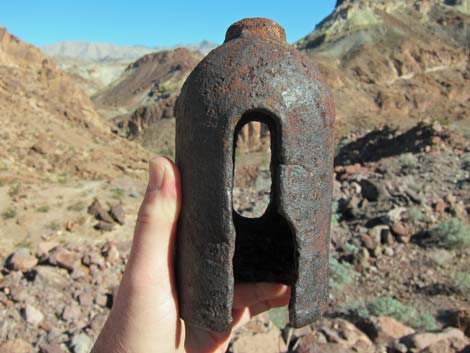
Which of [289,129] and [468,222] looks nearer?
[289,129]

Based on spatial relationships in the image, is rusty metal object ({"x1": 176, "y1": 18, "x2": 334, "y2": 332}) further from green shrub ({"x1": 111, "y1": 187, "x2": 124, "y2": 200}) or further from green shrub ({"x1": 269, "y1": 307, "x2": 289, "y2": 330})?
green shrub ({"x1": 111, "y1": 187, "x2": 124, "y2": 200})

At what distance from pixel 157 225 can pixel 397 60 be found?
31733mm

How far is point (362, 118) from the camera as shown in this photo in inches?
1014

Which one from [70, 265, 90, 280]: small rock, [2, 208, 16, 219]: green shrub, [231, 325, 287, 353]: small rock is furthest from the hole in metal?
[2, 208, 16, 219]: green shrub

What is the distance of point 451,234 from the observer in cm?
772

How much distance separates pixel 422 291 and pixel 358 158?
11361 millimetres

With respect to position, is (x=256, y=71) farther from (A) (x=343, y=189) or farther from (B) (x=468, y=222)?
(A) (x=343, y=189)

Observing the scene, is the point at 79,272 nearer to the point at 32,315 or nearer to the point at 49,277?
the point at 49,277

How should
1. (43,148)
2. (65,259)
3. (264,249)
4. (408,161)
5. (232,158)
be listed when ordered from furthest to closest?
(43,148) < (408,161) < (65,259) < (264,249) < (232,158)

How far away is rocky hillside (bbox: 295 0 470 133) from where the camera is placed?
89.6 ft

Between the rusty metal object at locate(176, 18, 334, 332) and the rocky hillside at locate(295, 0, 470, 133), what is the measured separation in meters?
21.4

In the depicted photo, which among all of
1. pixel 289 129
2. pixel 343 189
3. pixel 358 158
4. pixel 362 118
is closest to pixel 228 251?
pixel 289 129

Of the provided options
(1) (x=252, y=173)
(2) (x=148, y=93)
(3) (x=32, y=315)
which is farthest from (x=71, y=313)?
(2) (x=148, y=93)

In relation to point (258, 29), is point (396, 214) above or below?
below
